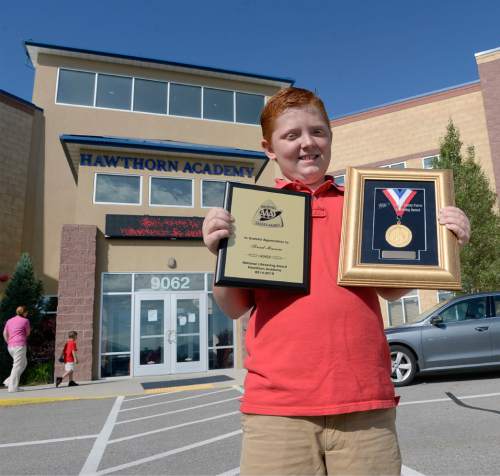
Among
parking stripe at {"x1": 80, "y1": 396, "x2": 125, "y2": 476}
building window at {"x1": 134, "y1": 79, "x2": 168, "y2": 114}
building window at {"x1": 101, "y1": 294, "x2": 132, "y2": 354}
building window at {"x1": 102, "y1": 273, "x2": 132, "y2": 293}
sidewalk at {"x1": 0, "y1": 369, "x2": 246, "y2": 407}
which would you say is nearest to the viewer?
parking stripe at {"x1": 80, "y1": 396, "x2": 125, "y2": 476}

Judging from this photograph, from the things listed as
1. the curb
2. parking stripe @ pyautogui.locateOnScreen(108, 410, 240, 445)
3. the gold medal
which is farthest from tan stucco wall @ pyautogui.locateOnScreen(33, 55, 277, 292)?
the gold medal

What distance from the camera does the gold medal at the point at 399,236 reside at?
184 centimetres

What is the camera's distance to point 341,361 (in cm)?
156

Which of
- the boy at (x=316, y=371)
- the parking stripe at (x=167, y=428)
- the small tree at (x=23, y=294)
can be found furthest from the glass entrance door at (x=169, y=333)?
the boy at (x=316, y=371)

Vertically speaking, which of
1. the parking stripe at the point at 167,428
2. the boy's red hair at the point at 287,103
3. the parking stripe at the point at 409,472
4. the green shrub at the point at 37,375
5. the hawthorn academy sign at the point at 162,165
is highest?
the hawthorn academy sign at the point at 162,165

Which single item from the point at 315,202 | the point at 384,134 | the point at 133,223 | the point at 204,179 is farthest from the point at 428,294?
the point at 315,202

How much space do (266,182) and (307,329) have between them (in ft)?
61.7

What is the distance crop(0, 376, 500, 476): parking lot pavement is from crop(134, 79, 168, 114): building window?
47.0 ft

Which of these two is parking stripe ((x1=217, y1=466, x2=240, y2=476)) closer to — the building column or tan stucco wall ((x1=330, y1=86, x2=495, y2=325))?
the building column

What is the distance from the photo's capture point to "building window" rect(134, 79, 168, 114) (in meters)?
19.2

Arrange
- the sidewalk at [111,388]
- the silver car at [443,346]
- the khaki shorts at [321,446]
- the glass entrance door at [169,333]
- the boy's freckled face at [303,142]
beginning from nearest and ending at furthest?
the khaki shorts at [321,446]
the boy's freckled face at [303,142]
the silver car at [443,346]
the sidewalk at [111,388]
the glass entrance door at [169,333]

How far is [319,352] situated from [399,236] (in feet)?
2.13

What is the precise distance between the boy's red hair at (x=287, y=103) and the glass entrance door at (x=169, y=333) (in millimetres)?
12191

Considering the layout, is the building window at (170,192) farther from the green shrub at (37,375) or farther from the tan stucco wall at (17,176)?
the tan stucco wall at (17,176)
